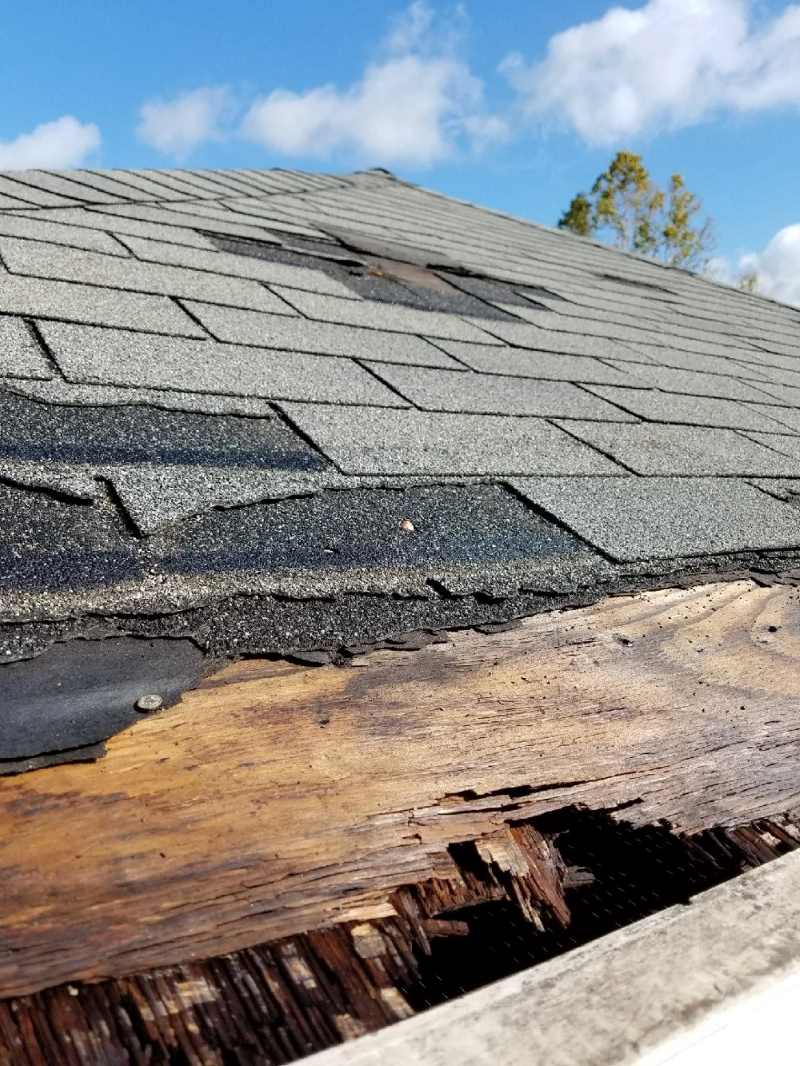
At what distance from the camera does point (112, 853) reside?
64cm

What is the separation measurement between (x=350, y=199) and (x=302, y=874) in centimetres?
452

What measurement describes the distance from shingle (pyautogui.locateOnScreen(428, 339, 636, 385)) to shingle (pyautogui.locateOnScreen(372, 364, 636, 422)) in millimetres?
78

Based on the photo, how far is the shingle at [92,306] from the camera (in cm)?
169

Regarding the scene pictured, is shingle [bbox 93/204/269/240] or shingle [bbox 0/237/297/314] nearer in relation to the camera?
shingle [bbox 0/237/297/314]

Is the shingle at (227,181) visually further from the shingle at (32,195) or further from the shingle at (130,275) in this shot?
the shingle at (130,275)

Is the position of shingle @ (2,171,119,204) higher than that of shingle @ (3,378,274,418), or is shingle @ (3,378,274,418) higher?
shingle @ (2,171,119,204)

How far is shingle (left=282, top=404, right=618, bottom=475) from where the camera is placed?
1.45 m

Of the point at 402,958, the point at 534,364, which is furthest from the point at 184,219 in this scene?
the point at 402,958

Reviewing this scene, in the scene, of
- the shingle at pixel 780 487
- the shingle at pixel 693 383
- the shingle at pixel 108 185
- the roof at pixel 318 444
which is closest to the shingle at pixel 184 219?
the roof at pixel 318 444

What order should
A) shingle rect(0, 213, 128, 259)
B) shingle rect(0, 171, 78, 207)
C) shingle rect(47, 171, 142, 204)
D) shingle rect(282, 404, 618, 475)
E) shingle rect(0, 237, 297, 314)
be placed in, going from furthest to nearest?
shingle rect(47, 171, 142, 204), shingle rect(0, 171, 78, 207), shingle rect(0, 213, 128, 259), shingle rect(0, 237, 297, 314), shingle rect(282, 404, 618, 475)

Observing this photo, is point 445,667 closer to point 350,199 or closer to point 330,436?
point 330,436

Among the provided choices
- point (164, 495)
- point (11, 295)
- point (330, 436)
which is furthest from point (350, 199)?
point (164, 495)

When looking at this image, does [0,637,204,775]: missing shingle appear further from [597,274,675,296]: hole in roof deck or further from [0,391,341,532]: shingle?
[597,274,675,296]: hole in roof deck

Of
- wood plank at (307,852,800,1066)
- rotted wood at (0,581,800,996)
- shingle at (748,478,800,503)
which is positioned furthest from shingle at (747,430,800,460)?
wood plank at (307,852,800,1066)
